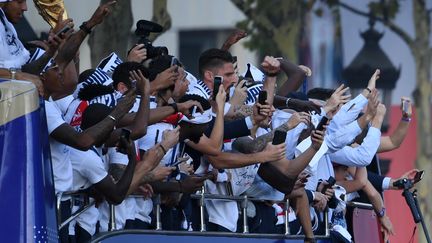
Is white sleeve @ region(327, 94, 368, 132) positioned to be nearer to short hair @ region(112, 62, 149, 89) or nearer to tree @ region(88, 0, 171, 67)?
short hair @ region(112, 62, 149, 89)

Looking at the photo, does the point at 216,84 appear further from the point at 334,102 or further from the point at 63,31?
the point at 63,31

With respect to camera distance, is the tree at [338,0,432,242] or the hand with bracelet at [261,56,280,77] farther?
the tree at [338,0,432,242]

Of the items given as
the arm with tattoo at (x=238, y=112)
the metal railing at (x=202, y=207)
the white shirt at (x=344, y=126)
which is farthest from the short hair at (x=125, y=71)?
the white shirt at (x=344, y=126)

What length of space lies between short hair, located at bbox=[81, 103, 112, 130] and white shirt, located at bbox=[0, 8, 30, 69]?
0.55 metres

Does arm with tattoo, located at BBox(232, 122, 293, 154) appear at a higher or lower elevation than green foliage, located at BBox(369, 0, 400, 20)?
higher

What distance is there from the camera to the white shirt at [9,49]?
28.8 ft

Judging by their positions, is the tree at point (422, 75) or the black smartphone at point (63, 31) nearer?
the black smartphone at point (63, 31)

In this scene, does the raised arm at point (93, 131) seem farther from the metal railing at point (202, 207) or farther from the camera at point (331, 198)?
the camera at point (331, 198)

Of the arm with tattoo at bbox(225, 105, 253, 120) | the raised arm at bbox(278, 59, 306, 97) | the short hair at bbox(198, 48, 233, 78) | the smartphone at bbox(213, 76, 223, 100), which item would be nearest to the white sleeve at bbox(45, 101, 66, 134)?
the smartphone at bbox(213, 76, 223, 100)

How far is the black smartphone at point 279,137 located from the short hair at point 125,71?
1.14 meters

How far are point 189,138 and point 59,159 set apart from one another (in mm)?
1738

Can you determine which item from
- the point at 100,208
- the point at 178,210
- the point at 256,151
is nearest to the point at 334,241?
the point at 256,151

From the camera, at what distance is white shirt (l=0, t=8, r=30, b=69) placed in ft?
28.8

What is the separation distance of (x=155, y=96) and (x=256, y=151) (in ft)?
3.12
